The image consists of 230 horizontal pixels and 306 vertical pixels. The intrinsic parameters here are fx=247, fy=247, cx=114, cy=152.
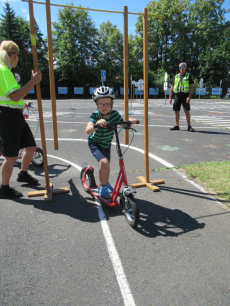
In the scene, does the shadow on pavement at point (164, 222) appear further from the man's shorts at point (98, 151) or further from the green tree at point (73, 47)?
the green tree at point (73, 47)

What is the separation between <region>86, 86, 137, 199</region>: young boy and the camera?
336 cm

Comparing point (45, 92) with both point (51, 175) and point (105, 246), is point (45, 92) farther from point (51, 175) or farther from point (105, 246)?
point (105, 246)

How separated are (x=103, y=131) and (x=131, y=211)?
121 cm

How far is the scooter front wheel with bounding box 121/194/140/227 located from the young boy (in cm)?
48

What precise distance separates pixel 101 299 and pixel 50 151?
16.8 feet

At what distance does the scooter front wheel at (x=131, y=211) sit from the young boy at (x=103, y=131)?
48 centimetres

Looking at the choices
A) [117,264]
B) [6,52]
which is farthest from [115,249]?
[6,52]

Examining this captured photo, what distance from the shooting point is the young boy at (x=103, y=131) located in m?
3.36

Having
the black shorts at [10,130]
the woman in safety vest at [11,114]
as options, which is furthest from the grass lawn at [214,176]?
the black shorts at [10,130]

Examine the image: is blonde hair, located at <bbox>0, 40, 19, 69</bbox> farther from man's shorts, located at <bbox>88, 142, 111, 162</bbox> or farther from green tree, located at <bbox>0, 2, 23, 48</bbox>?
green tree, located at <bbox>0, 2, 23, 48</bbox>

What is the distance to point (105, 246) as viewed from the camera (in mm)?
2691

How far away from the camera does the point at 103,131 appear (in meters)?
3.59

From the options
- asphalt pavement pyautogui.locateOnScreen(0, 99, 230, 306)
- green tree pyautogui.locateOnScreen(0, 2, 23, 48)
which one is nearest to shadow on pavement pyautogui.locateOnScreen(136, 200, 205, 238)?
asphalt pavement pyautogui.locateOnScreen(0, 99, 230, 306)

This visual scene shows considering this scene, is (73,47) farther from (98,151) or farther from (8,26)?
(98,151)
